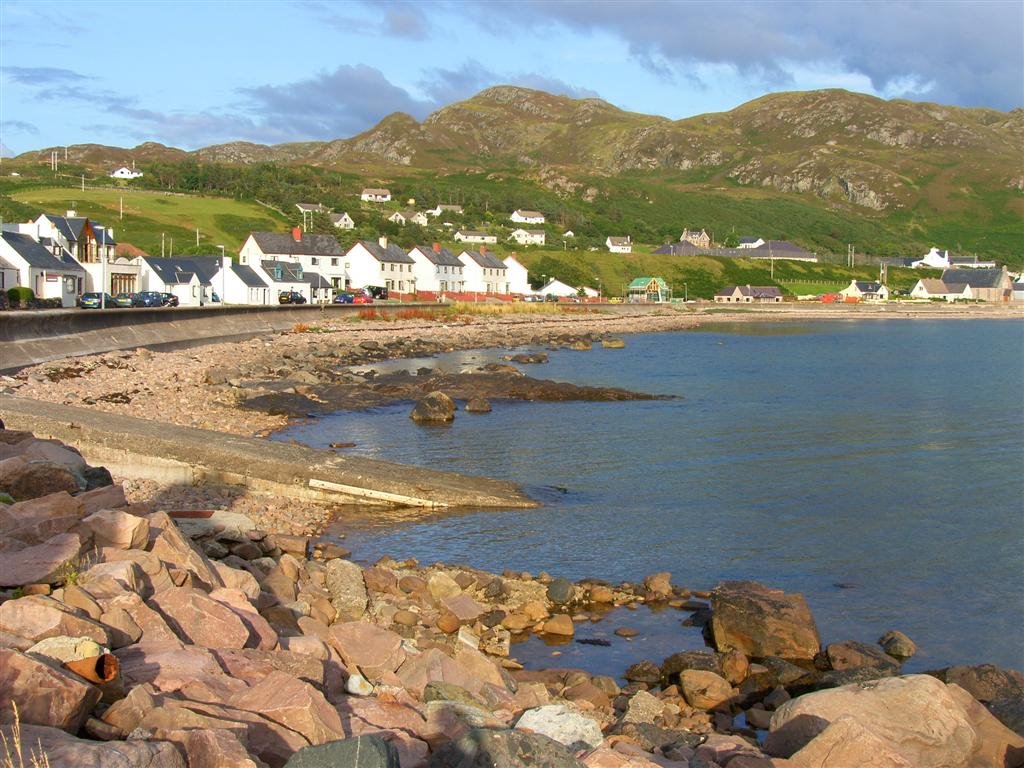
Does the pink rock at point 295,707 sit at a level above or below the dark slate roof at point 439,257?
below

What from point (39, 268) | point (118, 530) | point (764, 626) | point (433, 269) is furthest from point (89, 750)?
point (433, 269)

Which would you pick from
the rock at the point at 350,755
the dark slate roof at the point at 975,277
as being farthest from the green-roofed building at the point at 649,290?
the rock at the point at 350,755

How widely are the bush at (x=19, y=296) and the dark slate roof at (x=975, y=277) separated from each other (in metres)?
174

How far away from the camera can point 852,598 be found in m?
17.6

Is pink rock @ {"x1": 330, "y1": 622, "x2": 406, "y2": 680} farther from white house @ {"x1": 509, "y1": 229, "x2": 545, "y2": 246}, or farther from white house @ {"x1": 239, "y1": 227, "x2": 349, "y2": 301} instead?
white house @ {"x1": 509, "y1": 229, "x2": 545, "y2": 246}

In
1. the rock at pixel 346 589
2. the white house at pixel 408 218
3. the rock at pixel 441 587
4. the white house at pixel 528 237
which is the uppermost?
the white house at pixel 408 218

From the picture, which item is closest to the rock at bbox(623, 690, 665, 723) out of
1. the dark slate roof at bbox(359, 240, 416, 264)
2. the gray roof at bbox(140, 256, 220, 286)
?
the gray roof at bbox(140, 256, 220, 286)

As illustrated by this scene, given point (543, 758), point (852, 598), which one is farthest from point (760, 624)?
point (543, 758)

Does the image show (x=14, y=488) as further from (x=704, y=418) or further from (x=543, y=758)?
(x=704, y=418)

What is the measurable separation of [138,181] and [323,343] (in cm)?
12487

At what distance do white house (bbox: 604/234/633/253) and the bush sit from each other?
134 metres

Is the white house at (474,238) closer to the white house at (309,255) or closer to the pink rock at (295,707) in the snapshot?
the white house at (309,255)

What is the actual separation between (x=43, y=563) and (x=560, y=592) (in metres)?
8.67

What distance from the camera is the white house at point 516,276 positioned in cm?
14088
